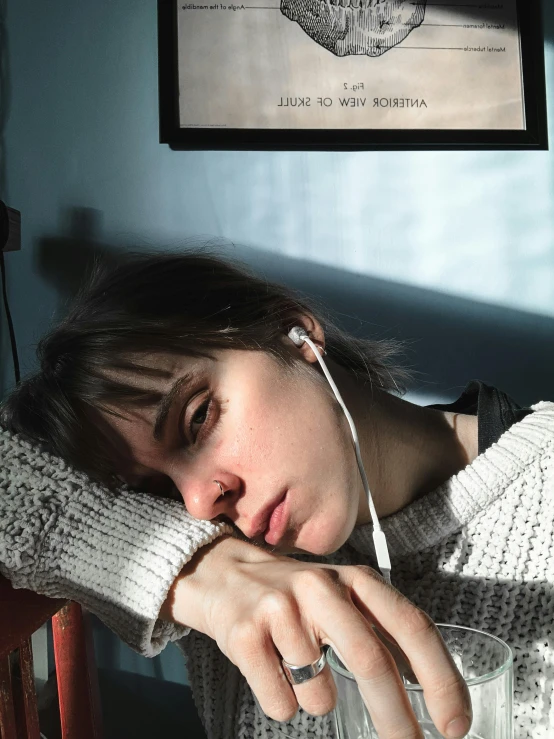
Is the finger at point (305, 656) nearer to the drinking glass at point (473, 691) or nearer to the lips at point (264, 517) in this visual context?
the drinking glass at point (473, 691)

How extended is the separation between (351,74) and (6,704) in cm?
121

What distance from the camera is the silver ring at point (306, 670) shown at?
0.46m

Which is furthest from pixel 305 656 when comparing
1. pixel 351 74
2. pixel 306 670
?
pixel 351 74

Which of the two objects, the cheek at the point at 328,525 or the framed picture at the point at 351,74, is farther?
the framed picture at the point at 351,74

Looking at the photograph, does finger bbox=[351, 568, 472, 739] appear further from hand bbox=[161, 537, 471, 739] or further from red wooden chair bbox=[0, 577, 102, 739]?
red wooden chair bbox=[0, 577, 102, 739]

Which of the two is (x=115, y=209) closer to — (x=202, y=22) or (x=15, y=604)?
(x=202, y=22)

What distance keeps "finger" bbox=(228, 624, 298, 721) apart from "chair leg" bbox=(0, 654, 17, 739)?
0.26m

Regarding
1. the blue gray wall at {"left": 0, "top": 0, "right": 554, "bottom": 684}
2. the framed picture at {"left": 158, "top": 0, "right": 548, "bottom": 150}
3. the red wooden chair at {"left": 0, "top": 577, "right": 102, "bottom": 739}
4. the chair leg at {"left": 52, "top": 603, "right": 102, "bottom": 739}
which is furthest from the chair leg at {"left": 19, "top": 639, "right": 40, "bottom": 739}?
the framed picture at {"left": 158, "top": 0, "right": 548, "bottom": 150}

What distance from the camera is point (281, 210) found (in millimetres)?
1392

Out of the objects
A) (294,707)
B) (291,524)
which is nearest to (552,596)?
(291,524)

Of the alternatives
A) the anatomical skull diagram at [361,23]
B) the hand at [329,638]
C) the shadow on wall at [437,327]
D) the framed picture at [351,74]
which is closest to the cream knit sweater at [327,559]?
the hand at [329,638]

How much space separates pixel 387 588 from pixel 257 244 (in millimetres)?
1013

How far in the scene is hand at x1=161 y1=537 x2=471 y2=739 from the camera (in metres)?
0.41

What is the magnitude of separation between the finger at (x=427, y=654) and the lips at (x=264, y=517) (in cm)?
23
